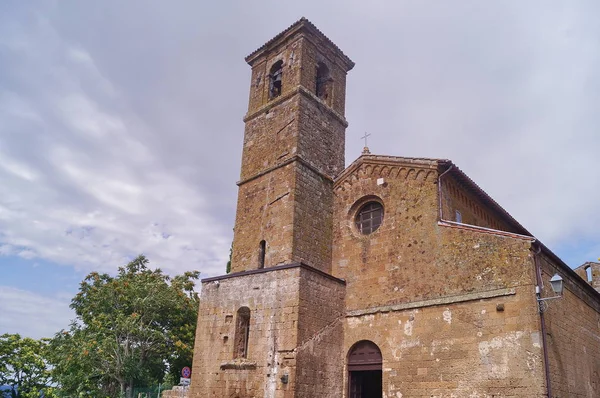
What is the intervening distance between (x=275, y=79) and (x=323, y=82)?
73.7 inches

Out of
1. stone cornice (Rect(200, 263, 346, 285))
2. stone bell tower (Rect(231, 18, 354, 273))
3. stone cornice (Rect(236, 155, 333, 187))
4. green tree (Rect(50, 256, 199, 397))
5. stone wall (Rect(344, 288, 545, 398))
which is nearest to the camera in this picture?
stone wall (Rect(344, 288, 545, 398))

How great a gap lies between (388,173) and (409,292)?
3916 mm

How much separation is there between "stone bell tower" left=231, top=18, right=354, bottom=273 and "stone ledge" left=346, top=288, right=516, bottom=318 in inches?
84.1

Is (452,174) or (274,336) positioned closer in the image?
(274,336)

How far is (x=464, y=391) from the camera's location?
1128cm

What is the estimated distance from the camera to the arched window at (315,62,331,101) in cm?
1833

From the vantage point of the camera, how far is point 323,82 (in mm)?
18547

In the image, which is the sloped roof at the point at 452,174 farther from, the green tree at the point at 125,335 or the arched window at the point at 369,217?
the green tree at the point at 125,335

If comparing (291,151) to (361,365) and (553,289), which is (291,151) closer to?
(361,365)

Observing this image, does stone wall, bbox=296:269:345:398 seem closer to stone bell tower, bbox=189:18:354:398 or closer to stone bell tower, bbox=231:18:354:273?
stone bell tower, bbox=189:18:354:398

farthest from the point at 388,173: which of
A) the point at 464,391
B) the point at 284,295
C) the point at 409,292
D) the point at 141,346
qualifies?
the point at 141,346

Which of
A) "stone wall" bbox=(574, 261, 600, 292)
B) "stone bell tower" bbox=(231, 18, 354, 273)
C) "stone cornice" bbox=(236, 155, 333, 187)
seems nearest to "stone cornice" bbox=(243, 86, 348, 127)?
"stone bell tower" bbox=(231, 18, 354, 273)

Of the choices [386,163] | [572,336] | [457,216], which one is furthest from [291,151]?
[572,336]

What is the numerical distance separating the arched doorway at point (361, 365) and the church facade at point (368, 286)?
0.03 metres
